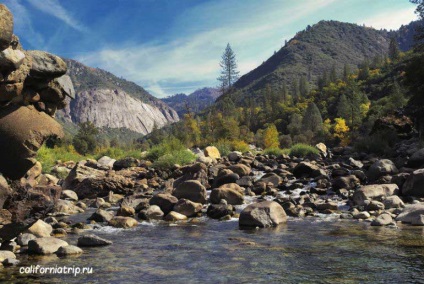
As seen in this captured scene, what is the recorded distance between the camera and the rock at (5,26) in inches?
215

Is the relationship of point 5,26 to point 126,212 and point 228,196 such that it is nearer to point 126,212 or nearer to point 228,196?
point 126,212

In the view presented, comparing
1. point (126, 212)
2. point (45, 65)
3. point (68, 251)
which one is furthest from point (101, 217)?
point (45, 65)

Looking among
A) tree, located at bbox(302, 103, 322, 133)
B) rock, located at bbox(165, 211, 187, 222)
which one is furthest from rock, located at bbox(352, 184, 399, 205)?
tree, located at bbox(302, 103, 322, 133)

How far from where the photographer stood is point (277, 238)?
340 inches

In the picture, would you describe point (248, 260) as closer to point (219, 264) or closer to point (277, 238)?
point (219, 264)

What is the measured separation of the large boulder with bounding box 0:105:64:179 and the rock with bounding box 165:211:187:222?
5.24 meters

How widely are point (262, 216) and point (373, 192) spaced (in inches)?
200

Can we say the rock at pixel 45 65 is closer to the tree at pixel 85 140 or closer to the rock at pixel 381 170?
the rock at pixel 381 170

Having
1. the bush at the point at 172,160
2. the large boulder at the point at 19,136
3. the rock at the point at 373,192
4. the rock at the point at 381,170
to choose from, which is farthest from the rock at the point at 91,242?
the bush at the point at 172,160

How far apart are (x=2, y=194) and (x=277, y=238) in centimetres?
575

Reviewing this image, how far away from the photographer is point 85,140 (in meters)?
63.5

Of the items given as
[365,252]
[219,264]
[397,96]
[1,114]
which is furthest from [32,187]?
[397,96]

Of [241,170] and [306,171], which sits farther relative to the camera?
[241,170]

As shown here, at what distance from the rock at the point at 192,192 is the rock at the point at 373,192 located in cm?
539
